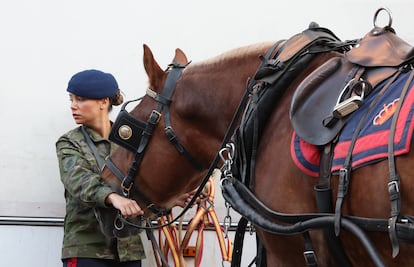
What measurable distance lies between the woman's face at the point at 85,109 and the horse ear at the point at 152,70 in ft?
2.14

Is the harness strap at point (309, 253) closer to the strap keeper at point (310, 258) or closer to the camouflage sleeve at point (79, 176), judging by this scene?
the strap keeper at point (310, 258)

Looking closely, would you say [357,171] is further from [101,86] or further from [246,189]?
[101,86]

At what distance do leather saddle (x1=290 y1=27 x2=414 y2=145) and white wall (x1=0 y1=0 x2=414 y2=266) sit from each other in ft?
4.41

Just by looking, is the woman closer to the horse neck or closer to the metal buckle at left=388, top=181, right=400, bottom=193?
the horse neck

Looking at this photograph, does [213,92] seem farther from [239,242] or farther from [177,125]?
[239,242]

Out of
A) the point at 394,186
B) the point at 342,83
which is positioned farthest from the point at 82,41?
the point at 394,186

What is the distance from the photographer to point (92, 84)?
3051mm

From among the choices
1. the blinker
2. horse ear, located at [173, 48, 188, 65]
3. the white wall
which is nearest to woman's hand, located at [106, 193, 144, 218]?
the blinker

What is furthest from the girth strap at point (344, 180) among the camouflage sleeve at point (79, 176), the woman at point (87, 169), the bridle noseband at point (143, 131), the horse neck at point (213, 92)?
the woman at point (87, 169)

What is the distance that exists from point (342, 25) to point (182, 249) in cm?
129

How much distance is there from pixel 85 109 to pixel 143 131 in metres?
0.69

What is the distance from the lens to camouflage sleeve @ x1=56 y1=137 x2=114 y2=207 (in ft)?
8.99

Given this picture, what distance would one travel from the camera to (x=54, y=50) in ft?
10.5

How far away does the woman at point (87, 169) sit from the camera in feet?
9.77
